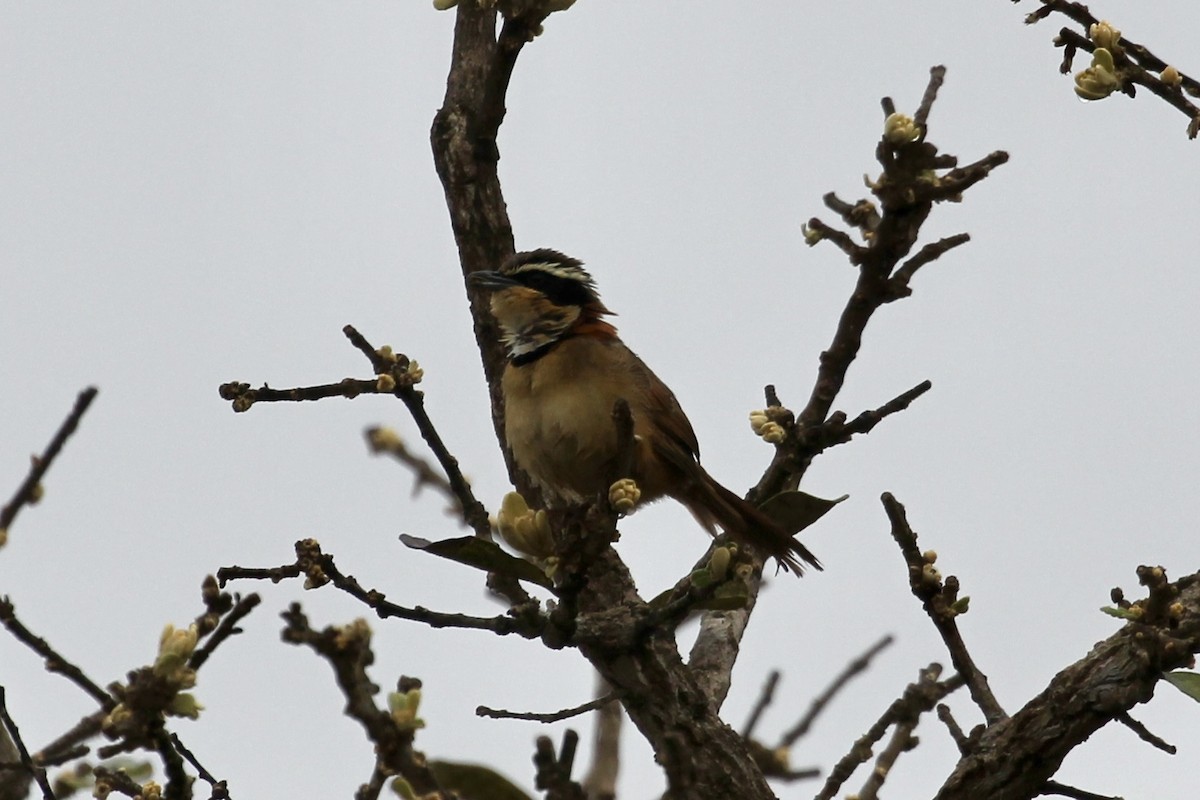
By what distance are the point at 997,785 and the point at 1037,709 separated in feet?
0.87

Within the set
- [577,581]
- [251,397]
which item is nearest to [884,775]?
[577,581]

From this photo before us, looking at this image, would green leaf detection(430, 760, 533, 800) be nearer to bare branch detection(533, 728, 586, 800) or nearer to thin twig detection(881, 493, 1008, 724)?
thin twig detection(881, 493, 1008, 724)

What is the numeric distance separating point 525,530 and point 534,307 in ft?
6.52

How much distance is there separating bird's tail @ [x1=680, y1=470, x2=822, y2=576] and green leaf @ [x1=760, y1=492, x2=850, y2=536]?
3 centimetres

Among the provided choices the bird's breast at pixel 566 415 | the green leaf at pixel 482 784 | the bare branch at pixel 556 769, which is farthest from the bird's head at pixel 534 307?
the bare branch at pixel 556 769

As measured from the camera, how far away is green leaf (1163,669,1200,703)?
4.44 meters

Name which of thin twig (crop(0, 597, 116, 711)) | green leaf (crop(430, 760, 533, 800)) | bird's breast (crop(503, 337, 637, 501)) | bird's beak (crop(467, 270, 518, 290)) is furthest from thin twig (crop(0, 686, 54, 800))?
bird's beak (crop(467, 270, 518, 290))

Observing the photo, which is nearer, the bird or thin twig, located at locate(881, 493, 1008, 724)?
thin twig, located at locate(881, 493, 1008, 724)

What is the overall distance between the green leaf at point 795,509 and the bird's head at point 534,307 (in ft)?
4.10

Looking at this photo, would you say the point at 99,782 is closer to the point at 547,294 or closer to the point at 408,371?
the point at 408,371

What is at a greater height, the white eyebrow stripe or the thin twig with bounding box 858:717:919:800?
the white eyebrow stripe

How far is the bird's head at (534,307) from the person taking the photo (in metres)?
6.35

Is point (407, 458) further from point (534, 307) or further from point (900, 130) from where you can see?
A: point (900, 130)

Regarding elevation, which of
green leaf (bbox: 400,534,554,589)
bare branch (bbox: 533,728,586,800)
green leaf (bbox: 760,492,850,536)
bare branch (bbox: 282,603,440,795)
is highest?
green leaf (bbox: 760,492,850,536)
